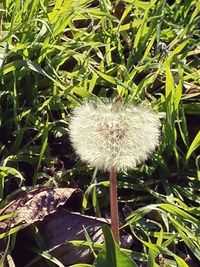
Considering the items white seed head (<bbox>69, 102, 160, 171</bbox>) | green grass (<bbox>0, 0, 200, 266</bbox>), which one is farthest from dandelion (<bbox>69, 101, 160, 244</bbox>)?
green grass (<bbox>0, 0, 200, 266</bbox>)

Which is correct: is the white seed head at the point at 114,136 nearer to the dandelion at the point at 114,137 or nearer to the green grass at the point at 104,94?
the dandelion at the point at 114,137

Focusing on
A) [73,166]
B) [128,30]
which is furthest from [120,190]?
[128,30]

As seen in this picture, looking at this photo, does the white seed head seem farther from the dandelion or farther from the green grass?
the green grass

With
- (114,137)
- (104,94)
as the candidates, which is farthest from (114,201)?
(104,94)

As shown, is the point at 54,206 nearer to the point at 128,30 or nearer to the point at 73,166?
the point at 73,166

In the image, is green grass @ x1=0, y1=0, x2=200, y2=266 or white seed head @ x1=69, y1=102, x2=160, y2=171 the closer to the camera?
white seed head @ x1=69, y1=102, x2=160, y2=171

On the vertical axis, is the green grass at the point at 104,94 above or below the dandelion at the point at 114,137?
below

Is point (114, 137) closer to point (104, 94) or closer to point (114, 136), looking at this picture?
point (114, 136)

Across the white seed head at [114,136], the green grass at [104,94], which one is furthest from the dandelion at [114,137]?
the green grass at [104,94]
